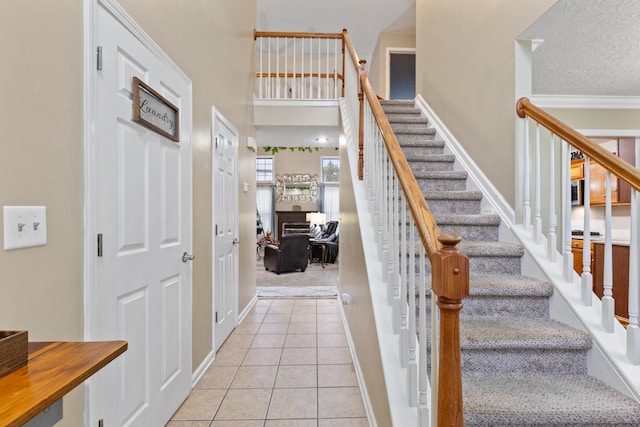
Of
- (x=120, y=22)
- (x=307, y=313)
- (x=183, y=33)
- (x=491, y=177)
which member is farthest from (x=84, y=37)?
(x=307, y=313)

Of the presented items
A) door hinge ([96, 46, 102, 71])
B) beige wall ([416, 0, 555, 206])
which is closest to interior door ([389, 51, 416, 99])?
beige wall ([416, 0, 555, 206])

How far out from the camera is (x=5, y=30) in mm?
890

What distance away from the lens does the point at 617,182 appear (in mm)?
3684

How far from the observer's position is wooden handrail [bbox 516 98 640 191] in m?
1.41

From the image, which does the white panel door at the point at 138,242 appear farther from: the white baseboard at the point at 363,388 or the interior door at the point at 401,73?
the interior door at the point at 401,73

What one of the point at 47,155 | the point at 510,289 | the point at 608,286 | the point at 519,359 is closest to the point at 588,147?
the point at 608,286

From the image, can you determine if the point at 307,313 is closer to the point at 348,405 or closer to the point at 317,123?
the point at 348,405

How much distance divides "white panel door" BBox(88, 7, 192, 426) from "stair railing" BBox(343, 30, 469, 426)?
120 centimetres

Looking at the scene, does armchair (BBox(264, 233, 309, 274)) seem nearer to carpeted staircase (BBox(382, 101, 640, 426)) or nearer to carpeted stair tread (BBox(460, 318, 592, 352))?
carpeted staircase (BBox(382, 101, 640, 426))

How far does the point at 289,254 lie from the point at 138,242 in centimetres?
471

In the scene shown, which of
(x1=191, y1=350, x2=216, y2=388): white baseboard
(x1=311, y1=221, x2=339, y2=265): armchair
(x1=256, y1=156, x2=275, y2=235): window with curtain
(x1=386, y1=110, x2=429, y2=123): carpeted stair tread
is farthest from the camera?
(x1=256, y1=156, x2=275, y2=235): window with curtain

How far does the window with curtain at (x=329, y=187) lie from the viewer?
10.4 metres

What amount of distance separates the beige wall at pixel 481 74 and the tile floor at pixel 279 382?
1.84m

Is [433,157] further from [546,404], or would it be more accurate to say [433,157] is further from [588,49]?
[546,404]
